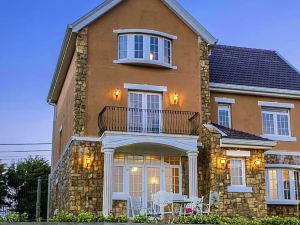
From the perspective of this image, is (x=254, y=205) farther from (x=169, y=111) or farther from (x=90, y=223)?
(x=90, y=223)

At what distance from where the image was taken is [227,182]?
1973cm

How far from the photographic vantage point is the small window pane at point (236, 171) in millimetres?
20109

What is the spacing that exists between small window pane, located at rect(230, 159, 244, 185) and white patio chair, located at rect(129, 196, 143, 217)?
3.68m

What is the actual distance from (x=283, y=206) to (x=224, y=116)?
4.73 metres

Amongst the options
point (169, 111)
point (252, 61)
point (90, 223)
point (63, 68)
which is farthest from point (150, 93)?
point (90, 223)

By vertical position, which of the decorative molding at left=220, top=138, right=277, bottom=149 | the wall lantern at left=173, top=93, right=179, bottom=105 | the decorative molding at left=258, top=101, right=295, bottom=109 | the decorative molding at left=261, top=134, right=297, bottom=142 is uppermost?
the decorative molding at left=258, top=101, right=295, bottom=109

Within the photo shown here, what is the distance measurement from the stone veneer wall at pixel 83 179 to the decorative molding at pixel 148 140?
2.28 ft

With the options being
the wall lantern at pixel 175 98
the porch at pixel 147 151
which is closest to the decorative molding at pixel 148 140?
the porch at pixel 147 151

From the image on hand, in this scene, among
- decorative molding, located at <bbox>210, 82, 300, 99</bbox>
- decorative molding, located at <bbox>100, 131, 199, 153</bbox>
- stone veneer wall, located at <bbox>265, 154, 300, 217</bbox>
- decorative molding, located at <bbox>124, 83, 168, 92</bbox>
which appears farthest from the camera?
decorative molding, located at <bbox>210, 82, 300, 99</bbox>

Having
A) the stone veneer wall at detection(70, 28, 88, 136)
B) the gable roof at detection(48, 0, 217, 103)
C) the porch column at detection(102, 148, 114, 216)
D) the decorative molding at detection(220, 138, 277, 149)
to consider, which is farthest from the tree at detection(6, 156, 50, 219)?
the decorative molding at detection(220, 138, 277, 149)

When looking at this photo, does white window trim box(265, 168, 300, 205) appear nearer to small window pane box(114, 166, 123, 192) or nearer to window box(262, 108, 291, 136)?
window box(262, 108, 291, 136)

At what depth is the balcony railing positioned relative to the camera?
19.9 m

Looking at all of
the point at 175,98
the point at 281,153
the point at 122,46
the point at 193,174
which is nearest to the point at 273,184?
the point at 281,153

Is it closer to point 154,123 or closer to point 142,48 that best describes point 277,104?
point 154,123
